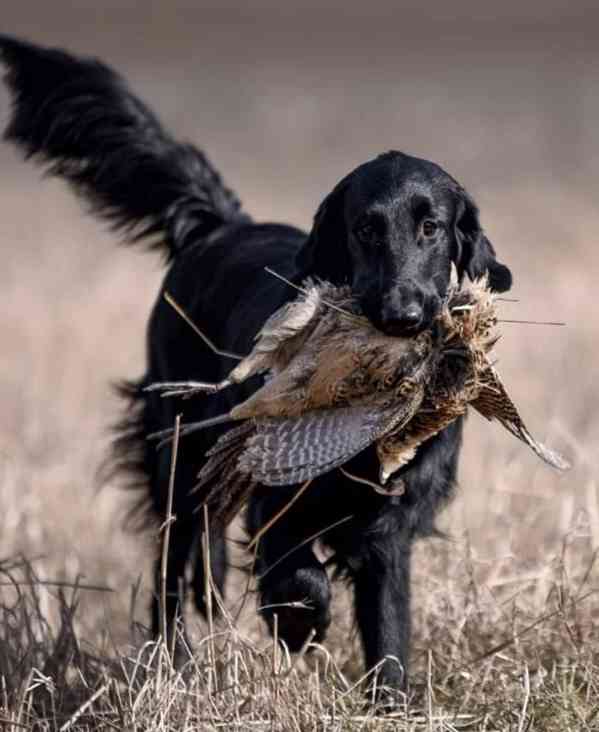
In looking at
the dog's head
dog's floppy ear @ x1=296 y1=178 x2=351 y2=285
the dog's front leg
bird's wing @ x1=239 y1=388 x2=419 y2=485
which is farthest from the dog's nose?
the dog's front leg

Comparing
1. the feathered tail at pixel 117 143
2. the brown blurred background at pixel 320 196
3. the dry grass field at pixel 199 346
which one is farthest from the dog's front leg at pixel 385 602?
the feathered tail at pixel 117 143

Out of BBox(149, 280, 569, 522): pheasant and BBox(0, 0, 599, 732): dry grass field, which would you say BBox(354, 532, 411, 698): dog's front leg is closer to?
BBox(0, 0, 599, 732): dry grass field

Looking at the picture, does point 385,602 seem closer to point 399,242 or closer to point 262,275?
point 399,242

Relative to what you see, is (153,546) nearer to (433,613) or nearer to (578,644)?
(433,613)

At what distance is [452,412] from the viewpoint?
3984mm

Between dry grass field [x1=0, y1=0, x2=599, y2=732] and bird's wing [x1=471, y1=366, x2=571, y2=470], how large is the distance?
1.88 feet

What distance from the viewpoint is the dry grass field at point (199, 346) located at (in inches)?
170

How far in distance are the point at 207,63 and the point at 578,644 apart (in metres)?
15.8

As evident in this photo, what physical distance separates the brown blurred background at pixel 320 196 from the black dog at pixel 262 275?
30cm

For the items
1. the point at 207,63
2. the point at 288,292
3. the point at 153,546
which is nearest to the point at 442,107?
the point at 207,63

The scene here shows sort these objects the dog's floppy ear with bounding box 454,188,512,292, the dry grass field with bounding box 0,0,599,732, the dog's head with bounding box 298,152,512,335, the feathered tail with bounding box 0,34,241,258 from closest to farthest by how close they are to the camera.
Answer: the dog's head with bounding box 298,152,512,335
the dry grass field with bounding box 0,0,599,732
the dog's floppy ear with bounding box 454,188,512,292
the feathered tail with bounding box 0,34,241,258

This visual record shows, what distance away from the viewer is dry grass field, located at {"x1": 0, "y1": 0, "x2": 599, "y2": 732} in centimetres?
432

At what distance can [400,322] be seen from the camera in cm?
396

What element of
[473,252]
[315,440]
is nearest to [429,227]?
[473,252]
